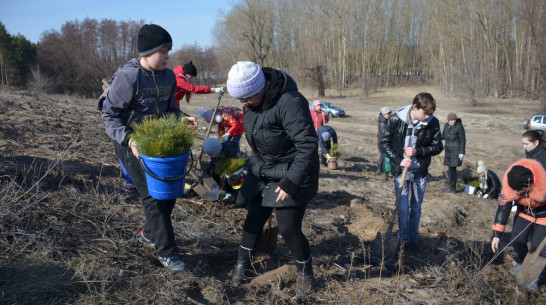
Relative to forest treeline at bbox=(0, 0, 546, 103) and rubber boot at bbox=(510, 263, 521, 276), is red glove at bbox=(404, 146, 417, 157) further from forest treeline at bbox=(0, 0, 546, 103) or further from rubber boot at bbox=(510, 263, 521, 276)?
forest treeline at bbox=(0, 0, 546, 103)

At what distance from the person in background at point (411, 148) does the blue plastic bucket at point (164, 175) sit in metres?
2.41

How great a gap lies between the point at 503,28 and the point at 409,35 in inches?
440

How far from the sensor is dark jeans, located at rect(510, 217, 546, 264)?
379cm

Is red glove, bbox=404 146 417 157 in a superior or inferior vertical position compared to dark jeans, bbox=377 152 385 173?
superior

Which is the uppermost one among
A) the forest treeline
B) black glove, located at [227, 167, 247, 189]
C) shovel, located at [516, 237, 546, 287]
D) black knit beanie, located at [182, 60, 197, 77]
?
the forest treeline

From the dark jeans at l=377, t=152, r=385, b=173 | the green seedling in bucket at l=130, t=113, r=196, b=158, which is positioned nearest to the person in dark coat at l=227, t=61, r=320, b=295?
the green seedling in bucket at l=130, t=113, r=196, b=158

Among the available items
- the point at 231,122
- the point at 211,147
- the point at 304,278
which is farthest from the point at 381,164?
the point at 304,278

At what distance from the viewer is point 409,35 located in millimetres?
44062

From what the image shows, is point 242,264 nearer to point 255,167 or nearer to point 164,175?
point 255,167

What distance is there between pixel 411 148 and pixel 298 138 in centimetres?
199

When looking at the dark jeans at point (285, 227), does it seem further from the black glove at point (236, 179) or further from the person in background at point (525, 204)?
the person in background at point (525, 204)

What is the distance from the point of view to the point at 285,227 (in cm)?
291

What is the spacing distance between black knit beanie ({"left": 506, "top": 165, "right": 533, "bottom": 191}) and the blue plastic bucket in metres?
2.91

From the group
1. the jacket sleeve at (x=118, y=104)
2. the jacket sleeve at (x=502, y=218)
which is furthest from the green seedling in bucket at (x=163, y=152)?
the jacket sleeve at (x=502, y=218)
